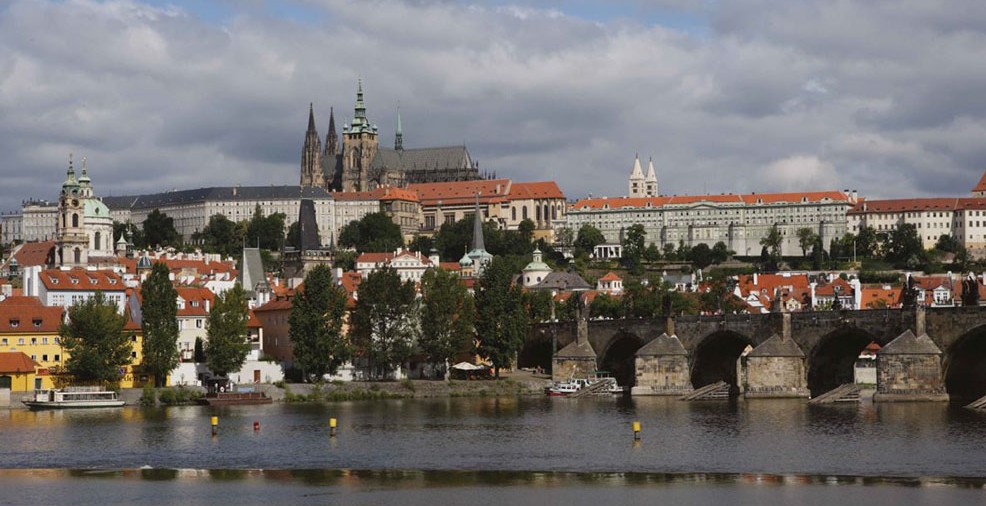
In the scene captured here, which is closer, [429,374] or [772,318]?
[772,318]

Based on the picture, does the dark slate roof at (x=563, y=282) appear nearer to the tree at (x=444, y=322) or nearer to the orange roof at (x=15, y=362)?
the tree at (x=444, y=322)

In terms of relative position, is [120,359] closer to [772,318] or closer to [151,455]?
[151,455]

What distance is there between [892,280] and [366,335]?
114 metres

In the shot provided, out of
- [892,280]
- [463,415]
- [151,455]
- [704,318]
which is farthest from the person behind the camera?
[892,280]

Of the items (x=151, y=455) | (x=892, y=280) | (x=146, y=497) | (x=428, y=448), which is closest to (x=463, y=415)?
(x=428, y=448)

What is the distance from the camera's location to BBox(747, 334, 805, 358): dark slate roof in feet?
265

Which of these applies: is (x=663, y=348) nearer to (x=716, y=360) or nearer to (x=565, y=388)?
(x=716, y=360)

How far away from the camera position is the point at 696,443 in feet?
198

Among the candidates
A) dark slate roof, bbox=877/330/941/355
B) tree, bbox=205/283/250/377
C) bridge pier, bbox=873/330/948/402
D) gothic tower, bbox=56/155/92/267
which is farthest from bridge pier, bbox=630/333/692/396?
gothic tower, bbox=56/155/92/267

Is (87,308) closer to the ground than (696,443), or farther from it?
farther from it

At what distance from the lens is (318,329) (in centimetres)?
8512

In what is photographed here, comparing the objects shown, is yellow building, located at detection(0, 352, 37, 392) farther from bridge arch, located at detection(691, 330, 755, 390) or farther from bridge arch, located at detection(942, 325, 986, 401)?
bridge arch, located at detection(942, 325, 986, 401)

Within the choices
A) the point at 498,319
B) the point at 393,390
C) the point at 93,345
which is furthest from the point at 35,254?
the point at 93,345

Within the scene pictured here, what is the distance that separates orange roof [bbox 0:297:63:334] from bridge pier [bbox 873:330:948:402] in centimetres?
3844
